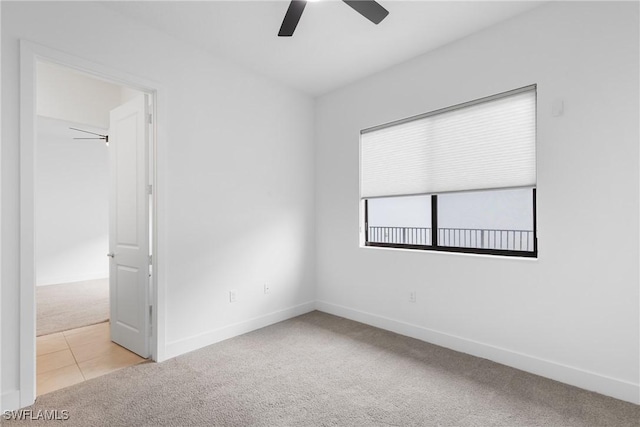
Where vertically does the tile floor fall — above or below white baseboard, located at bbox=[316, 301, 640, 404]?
below

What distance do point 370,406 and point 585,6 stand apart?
10.4ft

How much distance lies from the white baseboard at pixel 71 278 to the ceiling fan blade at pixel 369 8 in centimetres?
704

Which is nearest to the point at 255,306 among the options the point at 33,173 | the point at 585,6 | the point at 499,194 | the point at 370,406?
the point at 370,406

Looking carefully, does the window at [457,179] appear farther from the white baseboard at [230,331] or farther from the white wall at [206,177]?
the white baseboard at [230,331]

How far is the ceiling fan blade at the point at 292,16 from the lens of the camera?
6.89ft

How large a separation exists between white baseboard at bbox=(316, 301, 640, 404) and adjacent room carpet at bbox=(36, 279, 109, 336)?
3372 millimetres

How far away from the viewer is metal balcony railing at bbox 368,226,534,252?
2.87m

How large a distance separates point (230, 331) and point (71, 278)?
4915 millimetres

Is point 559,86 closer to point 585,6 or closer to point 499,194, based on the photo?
point 585,6

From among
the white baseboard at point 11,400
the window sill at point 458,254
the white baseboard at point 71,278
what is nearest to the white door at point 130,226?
the white baseboard at point 11,400

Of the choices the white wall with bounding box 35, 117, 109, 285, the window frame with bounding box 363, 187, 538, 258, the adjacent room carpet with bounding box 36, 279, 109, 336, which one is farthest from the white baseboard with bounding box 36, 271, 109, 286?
the window frame with bounding box 363, 187, 538, 258

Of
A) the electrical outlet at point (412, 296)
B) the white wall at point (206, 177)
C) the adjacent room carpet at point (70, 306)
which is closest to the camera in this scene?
the white wall at point (206, 177)

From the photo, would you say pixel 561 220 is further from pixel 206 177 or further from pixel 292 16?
pixel 206 177

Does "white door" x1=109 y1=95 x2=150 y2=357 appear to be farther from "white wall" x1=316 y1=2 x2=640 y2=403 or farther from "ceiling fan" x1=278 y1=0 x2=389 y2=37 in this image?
"white wall" x1=316 y1=2 x2=640 y2=403
